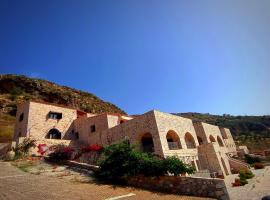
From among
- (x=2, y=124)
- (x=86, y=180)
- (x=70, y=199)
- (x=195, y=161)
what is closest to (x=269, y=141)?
(x=195, y=161)

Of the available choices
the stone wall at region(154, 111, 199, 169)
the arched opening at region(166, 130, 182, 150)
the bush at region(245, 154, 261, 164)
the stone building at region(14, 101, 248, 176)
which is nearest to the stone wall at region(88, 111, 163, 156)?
the stone building at region(14, 101, 248, 176)

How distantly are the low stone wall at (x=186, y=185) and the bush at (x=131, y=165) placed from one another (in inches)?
15.9

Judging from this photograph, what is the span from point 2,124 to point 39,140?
24.0 m

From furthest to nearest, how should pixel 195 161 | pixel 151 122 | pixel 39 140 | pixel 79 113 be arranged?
pixel 79 113 → pixel 39 140 → pixel 195 161 → pixel 151 122

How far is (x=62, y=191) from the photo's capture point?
1091 cm

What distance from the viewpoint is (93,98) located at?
63.4m

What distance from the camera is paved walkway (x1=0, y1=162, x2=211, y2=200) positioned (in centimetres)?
991

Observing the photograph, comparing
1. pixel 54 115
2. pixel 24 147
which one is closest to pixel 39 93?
pixel 54 115

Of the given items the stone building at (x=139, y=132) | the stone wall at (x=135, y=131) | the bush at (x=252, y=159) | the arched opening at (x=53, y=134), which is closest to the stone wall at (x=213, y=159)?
the stone building at (x=139, y=132)

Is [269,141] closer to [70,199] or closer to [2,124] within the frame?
[70,199]

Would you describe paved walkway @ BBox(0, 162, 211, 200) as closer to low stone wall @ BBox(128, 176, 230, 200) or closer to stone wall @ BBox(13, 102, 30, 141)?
low stone wall @ BBox(128, 176, 230, 200)

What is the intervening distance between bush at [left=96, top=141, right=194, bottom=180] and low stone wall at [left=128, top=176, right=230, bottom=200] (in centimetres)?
41

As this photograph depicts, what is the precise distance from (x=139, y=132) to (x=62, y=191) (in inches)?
462

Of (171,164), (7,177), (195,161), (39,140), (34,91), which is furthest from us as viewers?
(34,91)
